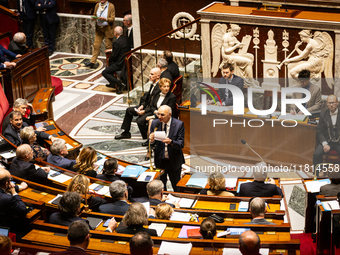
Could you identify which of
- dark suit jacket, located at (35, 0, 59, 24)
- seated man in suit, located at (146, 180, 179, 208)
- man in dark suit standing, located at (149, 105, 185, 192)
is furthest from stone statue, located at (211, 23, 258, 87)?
dark suit jacket, located at (35, 0, 59, 24)

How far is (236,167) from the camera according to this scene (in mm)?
7484

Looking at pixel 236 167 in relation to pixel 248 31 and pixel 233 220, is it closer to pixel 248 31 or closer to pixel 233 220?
pixel 248 31

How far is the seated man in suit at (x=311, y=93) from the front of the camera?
687 centimetres

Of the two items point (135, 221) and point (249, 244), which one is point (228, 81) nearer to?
point (135, 221)

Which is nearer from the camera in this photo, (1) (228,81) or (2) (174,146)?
(2) (174,146)

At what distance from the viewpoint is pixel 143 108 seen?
823 cm

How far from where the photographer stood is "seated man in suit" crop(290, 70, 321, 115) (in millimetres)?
6871

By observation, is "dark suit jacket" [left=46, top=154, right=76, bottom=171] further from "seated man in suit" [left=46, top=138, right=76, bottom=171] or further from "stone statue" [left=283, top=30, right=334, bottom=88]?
"stone statue" [left=283, top=30, right=334, bottom=88]

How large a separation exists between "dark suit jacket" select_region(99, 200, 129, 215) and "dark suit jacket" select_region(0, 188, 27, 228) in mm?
786

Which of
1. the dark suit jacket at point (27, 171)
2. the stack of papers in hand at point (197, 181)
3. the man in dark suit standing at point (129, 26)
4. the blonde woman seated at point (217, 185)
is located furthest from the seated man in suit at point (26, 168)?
the man in dark suit standing at point (129, 26)

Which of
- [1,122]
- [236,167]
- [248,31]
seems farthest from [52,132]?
[248,31]

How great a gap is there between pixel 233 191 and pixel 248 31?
3188mm

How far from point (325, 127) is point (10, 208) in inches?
169

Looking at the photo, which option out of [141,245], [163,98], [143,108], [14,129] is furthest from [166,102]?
[141,245]
